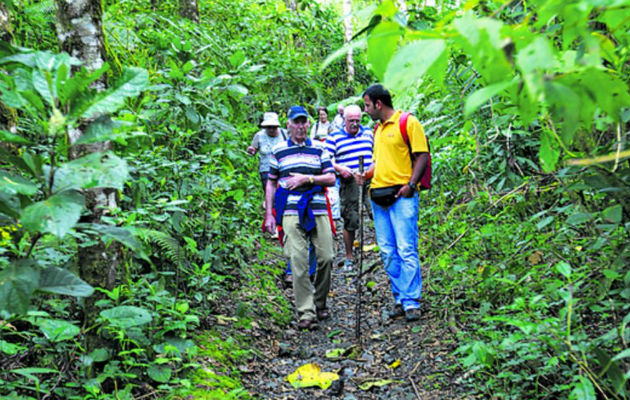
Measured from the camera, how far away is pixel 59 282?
1.89 m

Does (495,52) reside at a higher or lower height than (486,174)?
higher

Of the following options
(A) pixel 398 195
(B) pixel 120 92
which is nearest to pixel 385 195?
(A) pixel 398 195

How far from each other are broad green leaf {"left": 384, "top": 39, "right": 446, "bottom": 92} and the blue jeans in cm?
430

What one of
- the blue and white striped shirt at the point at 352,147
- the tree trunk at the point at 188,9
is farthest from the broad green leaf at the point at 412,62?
the tree trunk at the point at 188,9

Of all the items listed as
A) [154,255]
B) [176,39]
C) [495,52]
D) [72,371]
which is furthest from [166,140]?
[495,52]

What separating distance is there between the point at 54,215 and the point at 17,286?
34cm

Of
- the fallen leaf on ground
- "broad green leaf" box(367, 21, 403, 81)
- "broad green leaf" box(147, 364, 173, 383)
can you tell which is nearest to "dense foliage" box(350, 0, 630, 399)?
"broad green leaf" box(367, 21, 403, 81)

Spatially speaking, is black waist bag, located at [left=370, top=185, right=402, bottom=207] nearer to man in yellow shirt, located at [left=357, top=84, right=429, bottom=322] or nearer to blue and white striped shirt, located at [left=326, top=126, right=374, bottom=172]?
man in yellow shirt, located at [left=357, top=84, right=429, bottom=322]

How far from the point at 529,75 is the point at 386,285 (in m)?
6.22

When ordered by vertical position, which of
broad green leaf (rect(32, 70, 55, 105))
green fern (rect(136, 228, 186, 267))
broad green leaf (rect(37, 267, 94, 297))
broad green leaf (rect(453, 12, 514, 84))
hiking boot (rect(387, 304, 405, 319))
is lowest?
hiking boot (rect(387, 304, 405, 319))

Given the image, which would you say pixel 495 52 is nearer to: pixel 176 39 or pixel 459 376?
pixel 459 376

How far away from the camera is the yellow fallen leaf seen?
4.25 m

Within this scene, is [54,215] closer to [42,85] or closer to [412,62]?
[42,85]

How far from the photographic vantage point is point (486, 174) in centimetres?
573
